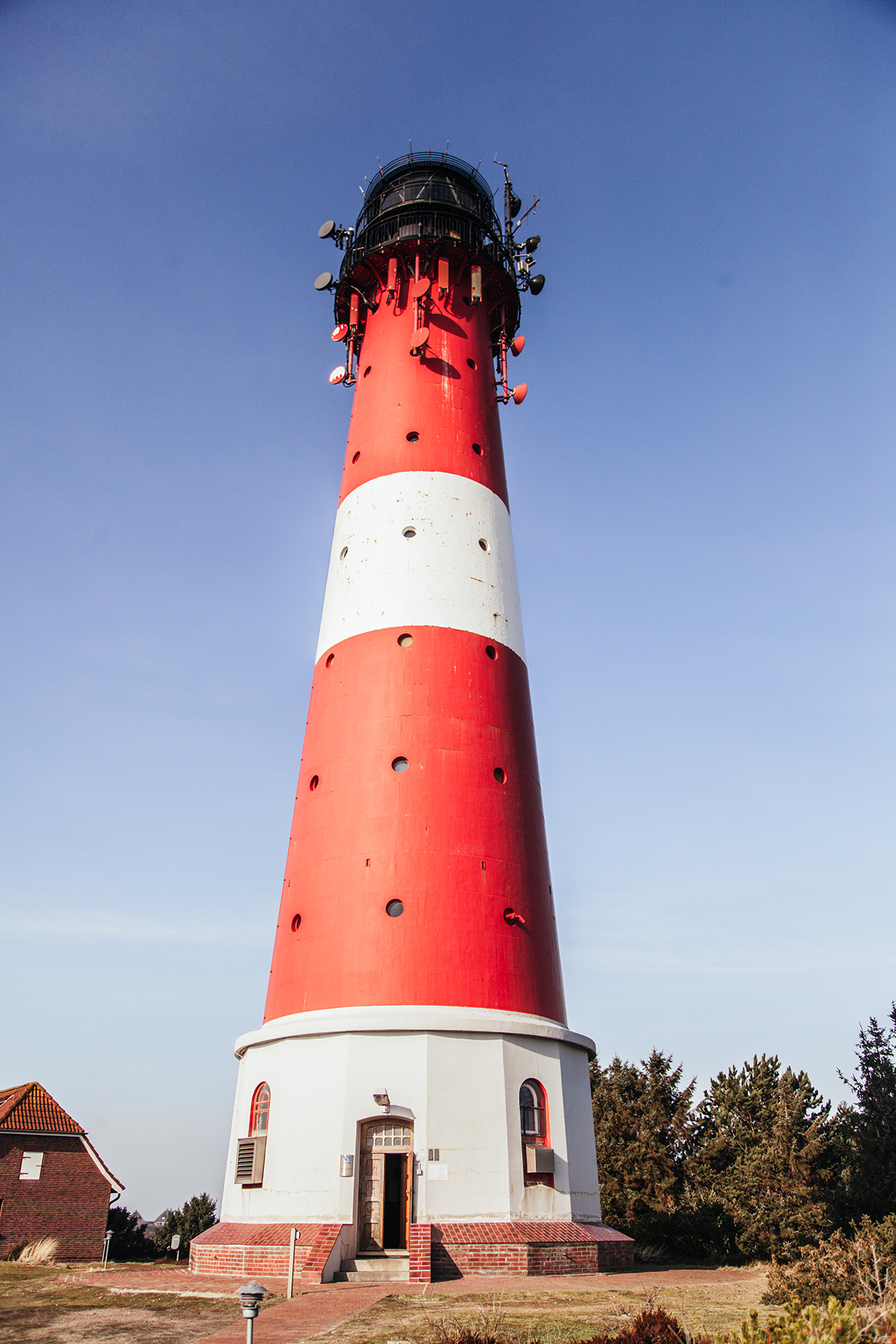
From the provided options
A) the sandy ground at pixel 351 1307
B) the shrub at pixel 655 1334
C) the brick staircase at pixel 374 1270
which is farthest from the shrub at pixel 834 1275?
the brick staircase at pixel 374 1270

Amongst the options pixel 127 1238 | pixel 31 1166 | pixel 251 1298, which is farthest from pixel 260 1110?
pixel 127 1238

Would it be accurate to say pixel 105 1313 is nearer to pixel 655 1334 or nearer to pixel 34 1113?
pixel 655 1334

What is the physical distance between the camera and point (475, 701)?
21797 millimetres

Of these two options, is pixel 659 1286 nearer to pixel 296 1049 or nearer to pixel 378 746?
pixel 296 1049

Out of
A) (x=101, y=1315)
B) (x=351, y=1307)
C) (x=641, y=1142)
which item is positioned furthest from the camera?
(x=641, y=1142)

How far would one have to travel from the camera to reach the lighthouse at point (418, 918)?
17453 mm

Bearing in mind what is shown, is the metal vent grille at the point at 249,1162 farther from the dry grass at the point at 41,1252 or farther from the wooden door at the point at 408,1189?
the dry grass at the point at 41,1252

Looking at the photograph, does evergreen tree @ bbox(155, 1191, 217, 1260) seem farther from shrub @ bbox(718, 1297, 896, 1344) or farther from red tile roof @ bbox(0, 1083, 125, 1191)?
shrub @ bbox(718, 1297, 896, 1344)

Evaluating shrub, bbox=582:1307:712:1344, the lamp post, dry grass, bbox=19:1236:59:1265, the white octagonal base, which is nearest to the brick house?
dry grass, bbox=19:1236:59:1265

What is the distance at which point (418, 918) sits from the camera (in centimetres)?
1930

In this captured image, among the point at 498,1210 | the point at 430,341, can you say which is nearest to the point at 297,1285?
the point at 498,1210

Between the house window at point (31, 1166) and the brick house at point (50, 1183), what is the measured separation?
2 centimetres

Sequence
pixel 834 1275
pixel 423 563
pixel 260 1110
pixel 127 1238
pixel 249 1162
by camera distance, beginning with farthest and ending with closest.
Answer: pixel 127 1238 < pixel 423 563 < pixel 260 1110 < pixel 249 1162 < pixel 834 1275

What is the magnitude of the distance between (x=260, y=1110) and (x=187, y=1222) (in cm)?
1737
